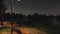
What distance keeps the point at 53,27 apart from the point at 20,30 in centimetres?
53

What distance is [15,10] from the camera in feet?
124

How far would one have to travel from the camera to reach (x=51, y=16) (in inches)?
1492

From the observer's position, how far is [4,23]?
3794 centimetres

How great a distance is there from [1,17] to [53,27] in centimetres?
85

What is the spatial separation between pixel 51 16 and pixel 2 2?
81 centimetres

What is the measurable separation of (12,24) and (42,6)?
1.84 feet

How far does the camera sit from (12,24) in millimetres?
37938

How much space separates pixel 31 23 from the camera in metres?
37.9

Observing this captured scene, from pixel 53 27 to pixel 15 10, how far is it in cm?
67

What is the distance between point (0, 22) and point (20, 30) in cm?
34

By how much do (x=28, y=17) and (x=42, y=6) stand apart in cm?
29

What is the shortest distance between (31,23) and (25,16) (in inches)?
5.8

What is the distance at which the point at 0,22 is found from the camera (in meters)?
37.9

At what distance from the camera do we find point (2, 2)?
37906 millimetres
